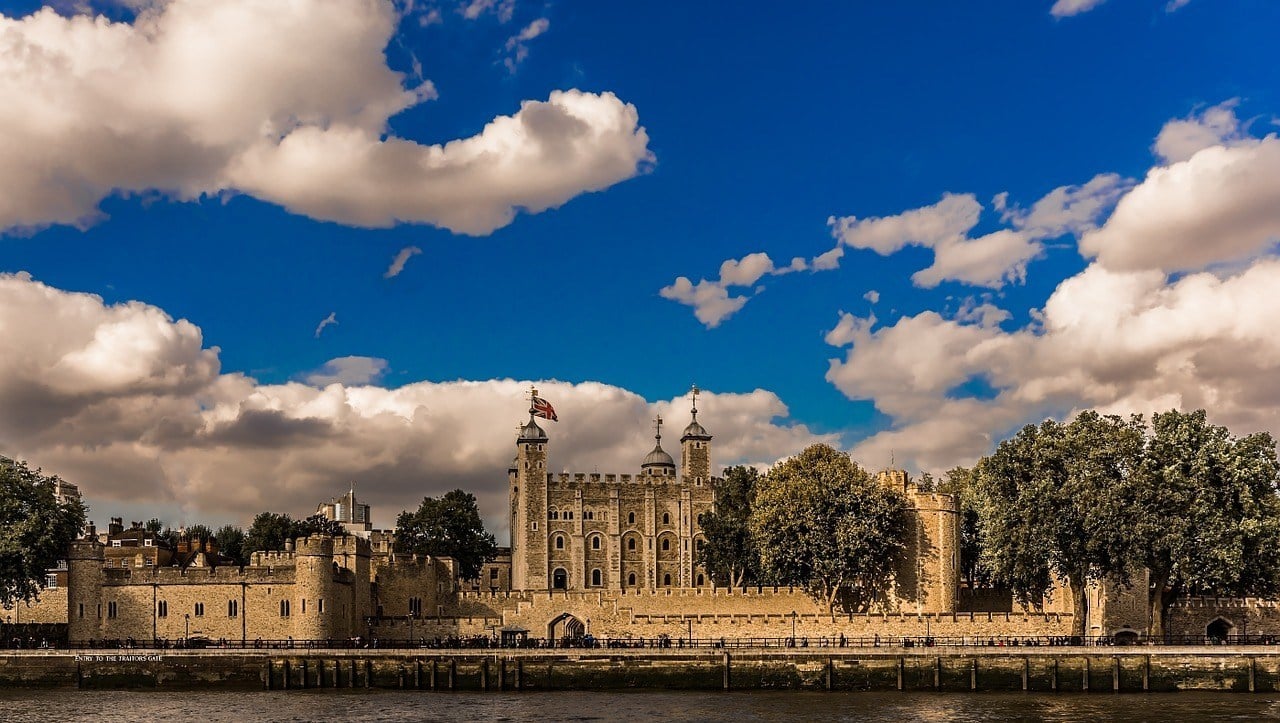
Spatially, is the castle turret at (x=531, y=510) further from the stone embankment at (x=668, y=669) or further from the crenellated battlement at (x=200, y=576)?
the stone embankment at (x=668, y=669)

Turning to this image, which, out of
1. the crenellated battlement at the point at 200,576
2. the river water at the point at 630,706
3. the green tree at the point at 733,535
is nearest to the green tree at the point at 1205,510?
the river water at the point at 630,706

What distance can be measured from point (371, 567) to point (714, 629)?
59.6 ft

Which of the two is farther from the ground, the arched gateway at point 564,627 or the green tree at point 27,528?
the green tree at point 27,528

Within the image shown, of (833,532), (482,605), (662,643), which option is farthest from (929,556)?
(482,605)

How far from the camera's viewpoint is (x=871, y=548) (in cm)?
7225

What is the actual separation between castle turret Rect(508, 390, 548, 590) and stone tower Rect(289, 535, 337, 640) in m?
32.2

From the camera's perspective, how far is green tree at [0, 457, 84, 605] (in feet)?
213

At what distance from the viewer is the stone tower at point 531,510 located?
9975cm

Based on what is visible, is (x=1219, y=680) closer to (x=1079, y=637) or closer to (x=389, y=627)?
(x=1079, y=637)

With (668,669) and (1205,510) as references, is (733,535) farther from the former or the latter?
(1205,510)

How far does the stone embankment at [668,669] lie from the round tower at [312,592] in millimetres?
5351

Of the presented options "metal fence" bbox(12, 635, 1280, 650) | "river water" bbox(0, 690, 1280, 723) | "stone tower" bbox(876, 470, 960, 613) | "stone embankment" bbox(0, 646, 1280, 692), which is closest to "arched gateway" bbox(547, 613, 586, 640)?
"metal fence" bbox(12, 635, 1280, 650)

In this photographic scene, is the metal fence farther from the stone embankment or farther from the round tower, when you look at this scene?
the stone embankment

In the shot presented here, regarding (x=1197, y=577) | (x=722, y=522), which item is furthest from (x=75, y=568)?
(x=1197, y=577)
